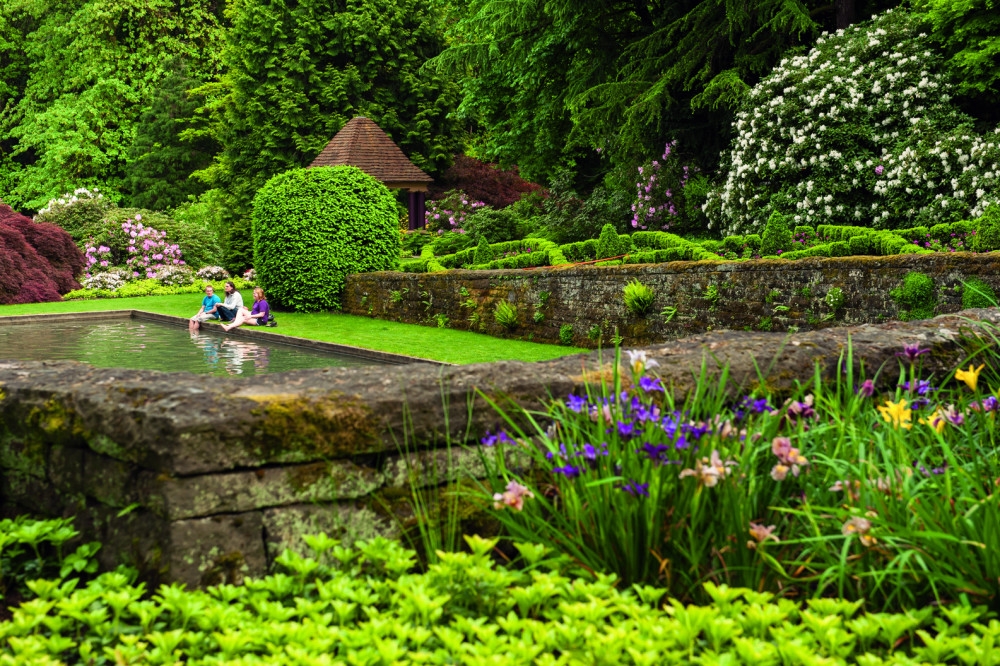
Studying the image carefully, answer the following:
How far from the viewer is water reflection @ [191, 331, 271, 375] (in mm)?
9422

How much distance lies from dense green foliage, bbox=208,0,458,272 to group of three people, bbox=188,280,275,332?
Result: 53.6 feet

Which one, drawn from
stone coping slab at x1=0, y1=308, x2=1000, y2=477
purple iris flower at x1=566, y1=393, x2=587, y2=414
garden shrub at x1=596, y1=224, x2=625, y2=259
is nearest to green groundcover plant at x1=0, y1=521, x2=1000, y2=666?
stone coping slab at x1=0, y1=308, x2=1000, y2=477

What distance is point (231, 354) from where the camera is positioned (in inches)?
423

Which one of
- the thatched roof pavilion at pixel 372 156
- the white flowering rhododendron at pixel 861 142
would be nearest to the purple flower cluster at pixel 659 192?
the white flowering rhododendron at pixel 861 142

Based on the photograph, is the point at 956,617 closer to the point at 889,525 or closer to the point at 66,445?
the point at 889,525

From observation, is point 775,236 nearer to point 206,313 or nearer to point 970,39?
point 970,39

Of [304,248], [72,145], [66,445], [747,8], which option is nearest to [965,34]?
[747,8]

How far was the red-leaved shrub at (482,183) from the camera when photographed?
98.5ft

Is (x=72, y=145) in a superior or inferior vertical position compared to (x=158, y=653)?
superior

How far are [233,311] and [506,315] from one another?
17.7 feet

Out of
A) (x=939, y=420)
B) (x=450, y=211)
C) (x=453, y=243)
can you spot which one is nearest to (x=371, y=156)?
(x=450, y=211)

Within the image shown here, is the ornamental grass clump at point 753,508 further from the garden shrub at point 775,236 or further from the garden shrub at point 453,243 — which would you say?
the garden shrub at point 453,243

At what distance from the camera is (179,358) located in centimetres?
1027

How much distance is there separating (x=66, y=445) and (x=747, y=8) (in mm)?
15631
